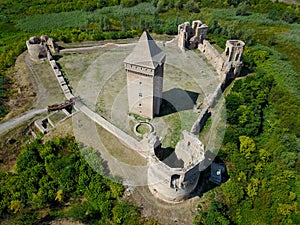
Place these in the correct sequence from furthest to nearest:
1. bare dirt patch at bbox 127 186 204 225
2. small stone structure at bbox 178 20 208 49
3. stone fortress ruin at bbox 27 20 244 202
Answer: small stone structure at bbox 178 20 208 49 → bare dirt patch at bbox 127 186 204 225 → stone fortress ruin at bbox 27 20 244 202

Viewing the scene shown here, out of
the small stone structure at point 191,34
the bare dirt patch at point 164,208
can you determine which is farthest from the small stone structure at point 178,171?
the small stone structure at point 191,34

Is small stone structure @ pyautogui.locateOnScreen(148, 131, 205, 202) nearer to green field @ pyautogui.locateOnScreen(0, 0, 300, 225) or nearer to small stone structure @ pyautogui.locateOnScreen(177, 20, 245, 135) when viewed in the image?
green field @ pyautogui.locateOnScreen(0, 0, 300, 225)

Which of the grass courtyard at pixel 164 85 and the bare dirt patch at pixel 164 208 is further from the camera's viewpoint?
the grass courtyard at pixel 164 85

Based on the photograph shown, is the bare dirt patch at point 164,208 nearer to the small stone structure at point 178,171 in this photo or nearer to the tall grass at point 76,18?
the small stone structure at point 178,171

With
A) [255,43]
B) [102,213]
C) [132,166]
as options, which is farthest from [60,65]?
[255,43]

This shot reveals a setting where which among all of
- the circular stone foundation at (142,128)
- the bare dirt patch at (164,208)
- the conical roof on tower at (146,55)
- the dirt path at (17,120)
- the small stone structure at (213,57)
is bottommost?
the bare dirt patch at (164,208)

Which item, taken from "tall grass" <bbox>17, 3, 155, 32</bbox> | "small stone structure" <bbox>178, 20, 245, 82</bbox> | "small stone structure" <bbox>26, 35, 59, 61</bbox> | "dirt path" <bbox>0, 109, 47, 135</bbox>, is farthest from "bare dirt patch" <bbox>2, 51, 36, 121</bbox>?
"small stone structure" <bbox>178, 20, 245, 82</bbox>

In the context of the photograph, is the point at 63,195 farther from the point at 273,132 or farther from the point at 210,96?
the point at 273,132
